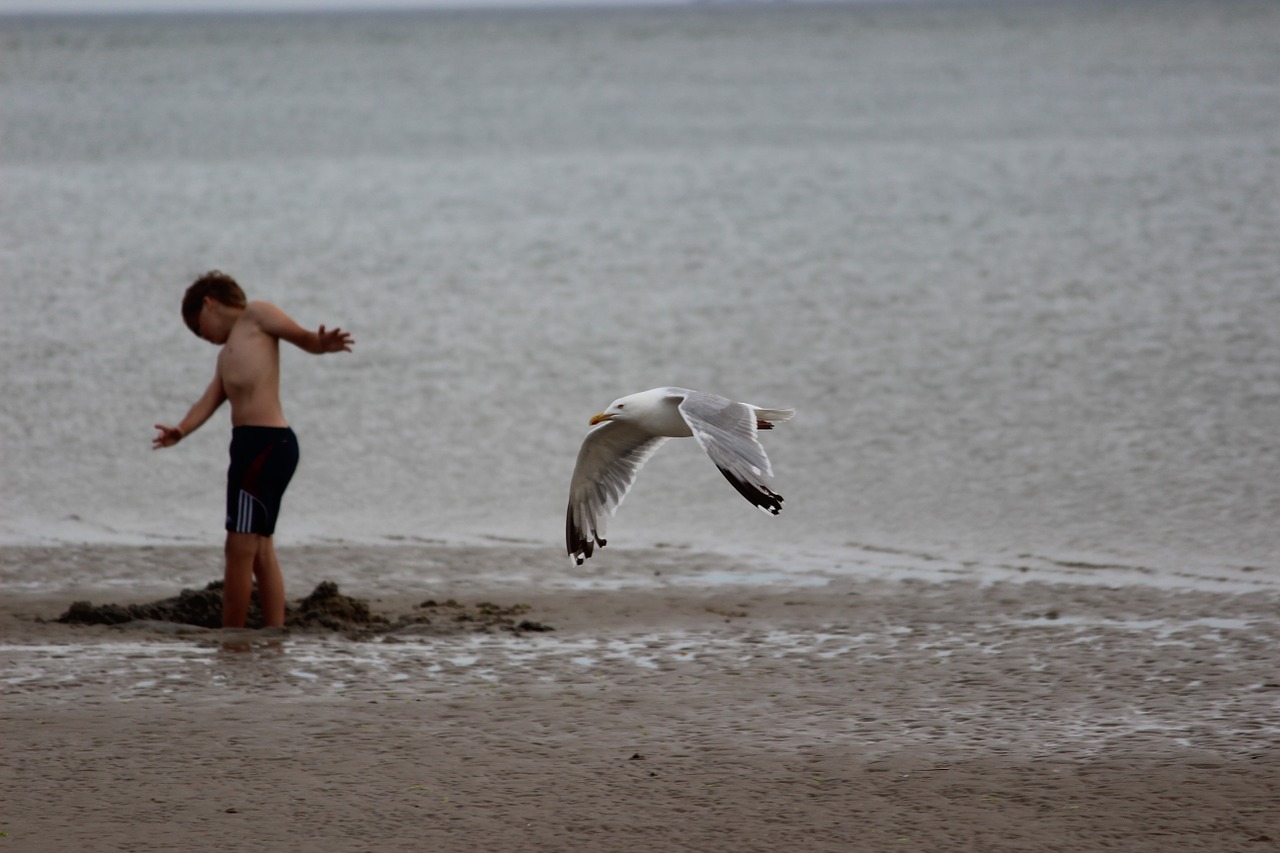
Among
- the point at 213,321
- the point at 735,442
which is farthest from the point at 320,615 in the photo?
the point at 735,442

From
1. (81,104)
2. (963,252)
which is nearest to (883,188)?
(963,252)

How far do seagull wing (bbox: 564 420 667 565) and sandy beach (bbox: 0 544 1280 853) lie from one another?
0.49 metres

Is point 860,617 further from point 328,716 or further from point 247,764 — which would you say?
point 247,764

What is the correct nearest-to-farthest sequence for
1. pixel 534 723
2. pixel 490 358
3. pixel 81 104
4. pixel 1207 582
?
pixel 534 723 → pixel 1207 582 → pixel 490 358 → pixel 81 104

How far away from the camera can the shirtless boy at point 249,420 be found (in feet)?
24.1

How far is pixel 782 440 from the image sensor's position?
12.6 metres

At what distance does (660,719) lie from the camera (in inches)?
251

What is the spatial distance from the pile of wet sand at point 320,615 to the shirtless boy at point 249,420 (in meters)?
0.27

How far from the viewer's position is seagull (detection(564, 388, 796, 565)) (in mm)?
6105

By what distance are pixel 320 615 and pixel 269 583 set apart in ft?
1.15

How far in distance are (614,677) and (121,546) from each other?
404cm

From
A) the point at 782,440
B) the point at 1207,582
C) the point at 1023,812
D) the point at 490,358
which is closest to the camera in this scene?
the point at 1023,812

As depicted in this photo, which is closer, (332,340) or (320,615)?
(332,340)

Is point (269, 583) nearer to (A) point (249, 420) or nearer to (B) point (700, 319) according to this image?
(A) point (249, 420)
